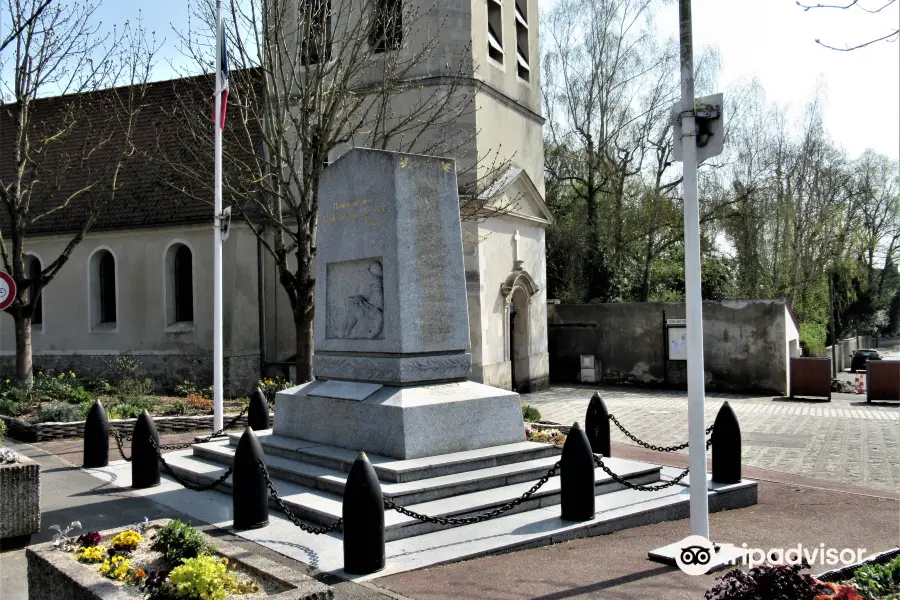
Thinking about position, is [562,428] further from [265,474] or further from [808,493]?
[265,474]

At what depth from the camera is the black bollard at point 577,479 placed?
748 cm

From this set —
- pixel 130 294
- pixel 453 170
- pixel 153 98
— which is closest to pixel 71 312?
pixel 130 294

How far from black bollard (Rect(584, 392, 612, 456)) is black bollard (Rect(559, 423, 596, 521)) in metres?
3.72

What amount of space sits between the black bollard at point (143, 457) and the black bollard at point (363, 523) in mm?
4569

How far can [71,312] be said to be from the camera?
80.8 feet

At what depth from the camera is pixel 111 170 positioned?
2461 centimetres

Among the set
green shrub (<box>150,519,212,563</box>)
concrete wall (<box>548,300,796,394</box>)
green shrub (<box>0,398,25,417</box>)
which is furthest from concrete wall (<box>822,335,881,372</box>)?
green shrub (<box>150,519,212,563</box>)

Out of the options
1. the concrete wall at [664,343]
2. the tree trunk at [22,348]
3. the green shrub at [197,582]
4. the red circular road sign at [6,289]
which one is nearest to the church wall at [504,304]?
the concrete wall at [664,343]

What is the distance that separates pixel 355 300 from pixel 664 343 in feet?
58.6

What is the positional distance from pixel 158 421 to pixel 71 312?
11852mm

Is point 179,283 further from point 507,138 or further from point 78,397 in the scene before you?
point 507,138

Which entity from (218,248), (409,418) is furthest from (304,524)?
(218,248)

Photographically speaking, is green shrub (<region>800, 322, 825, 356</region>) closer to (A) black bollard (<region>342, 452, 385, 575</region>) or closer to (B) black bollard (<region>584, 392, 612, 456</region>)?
(B) black bollard (<region>584, 392, 612, 456</region>)

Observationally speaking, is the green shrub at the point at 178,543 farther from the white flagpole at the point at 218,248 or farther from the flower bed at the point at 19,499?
the white flagpole at the point at 218,248
